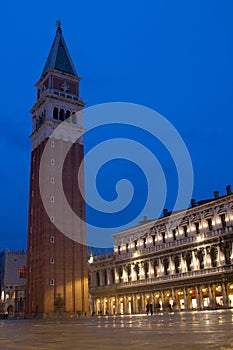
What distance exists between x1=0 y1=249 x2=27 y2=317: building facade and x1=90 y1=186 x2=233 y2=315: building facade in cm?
2074

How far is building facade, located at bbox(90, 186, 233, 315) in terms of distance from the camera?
159ft

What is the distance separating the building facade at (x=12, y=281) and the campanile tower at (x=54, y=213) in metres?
27.4

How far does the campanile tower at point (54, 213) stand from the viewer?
5444 cm

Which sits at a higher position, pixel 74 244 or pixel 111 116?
pixel 111 116

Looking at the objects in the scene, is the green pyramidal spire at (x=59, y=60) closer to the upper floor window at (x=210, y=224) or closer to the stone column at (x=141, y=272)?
the stone column at (x=141, y=272)

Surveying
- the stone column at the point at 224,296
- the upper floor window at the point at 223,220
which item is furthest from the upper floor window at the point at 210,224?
the stone column at the point at 224,296

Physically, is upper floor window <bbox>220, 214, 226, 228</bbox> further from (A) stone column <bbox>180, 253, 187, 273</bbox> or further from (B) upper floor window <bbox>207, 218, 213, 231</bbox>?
(A) stone column <bbox>180, 253, 187, 273</bbox>

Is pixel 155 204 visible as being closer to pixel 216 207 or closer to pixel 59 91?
pixel 216 207

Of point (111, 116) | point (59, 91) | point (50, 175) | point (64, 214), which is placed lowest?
point (64, 214)

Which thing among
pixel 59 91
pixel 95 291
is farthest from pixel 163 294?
pixel 59 91

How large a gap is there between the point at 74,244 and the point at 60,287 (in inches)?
257

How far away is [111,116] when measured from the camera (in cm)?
6238

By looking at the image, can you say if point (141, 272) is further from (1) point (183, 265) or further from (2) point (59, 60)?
(2) point (59, 60)

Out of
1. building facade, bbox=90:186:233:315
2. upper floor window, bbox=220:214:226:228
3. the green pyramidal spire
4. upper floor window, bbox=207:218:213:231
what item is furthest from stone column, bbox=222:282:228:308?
the green pyramidal spire
